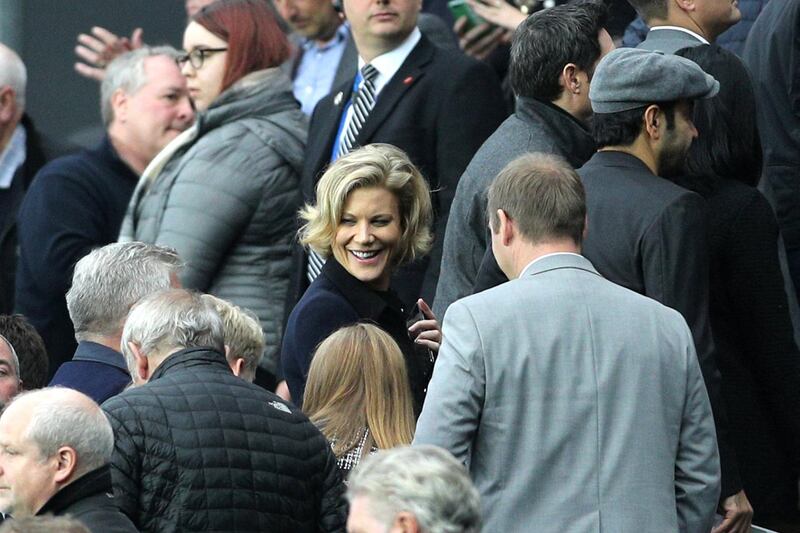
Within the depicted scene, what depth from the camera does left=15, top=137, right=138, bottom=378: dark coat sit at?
7.74 meters

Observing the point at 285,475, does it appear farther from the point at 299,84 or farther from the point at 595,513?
the point at 299,84

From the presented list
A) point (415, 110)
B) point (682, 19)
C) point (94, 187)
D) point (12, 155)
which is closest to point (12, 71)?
point (12, 155)

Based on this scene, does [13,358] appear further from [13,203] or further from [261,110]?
[13,203]

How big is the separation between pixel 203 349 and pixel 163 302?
22 cm

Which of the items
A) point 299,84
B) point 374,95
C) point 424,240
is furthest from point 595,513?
point 299,84

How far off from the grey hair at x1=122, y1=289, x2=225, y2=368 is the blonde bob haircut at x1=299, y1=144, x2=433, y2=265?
92cm

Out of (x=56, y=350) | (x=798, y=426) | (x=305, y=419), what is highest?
(x=305, y=419)

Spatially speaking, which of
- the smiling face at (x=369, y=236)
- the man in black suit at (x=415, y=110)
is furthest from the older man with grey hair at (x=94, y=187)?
the smiling face at (x=369, y=236)

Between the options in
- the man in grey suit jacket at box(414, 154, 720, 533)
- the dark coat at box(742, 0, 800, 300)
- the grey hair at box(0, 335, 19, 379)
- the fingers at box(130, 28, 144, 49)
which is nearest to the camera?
the man in grey suit jacket at box(414, 154, 720, 533)

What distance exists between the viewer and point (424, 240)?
6148mm

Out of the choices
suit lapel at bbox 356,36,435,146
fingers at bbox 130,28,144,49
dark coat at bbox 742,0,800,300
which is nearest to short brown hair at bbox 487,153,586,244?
suit lapel at bbox 356,36,435,146

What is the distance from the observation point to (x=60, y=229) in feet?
25.4

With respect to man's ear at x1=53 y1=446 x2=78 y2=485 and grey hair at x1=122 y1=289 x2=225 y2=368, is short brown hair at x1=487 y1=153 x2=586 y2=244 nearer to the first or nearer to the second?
grey hair at x1=122 y1=289 x2=225 y2=368

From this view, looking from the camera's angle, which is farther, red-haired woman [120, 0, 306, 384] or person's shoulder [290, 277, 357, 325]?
red-haired woman [120, 0, 306, 384]
